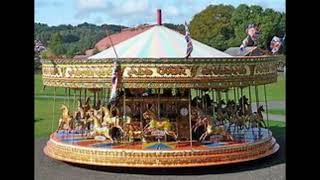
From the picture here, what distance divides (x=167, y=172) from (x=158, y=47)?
2.67 metres

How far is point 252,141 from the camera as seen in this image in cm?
957

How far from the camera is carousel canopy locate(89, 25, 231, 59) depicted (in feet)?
31.0

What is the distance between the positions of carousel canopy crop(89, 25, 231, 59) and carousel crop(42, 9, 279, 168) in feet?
0.07

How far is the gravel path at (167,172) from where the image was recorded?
8109 mm

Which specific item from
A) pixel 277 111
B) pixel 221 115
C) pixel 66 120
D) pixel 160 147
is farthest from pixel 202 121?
pixel 277 111

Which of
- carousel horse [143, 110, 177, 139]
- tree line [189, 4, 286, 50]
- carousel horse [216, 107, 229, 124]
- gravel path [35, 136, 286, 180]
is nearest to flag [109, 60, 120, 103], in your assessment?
carousel horse [143, 110, 177, 139]

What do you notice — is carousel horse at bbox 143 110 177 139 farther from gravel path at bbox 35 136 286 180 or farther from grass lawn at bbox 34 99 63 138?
grass lawn at bbox 34 99 63 138

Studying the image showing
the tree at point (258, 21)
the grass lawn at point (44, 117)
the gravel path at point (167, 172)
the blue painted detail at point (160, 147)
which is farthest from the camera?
the tree at point (258, 21)

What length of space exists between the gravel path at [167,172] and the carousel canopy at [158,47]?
2289mm

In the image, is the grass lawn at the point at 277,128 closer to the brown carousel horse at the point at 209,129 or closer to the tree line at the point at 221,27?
the brown carousel horse at the point at 209,129

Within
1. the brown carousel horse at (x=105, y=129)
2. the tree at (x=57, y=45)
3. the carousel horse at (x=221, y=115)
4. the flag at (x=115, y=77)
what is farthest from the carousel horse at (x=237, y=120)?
the tree at (x=57, y=45)

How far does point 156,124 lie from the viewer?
916 centimetres

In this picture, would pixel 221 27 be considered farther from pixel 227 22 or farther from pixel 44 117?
pixel 44 117
